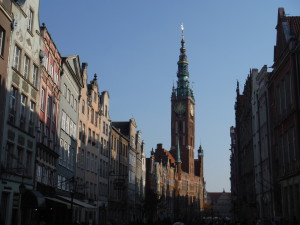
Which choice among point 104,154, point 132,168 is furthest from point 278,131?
point 132,168

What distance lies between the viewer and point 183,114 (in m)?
164

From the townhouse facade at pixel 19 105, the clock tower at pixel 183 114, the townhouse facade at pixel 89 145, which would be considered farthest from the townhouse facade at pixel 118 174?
the clock tower at pixel 183 114

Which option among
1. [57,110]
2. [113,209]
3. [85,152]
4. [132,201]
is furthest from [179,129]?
[57,110]

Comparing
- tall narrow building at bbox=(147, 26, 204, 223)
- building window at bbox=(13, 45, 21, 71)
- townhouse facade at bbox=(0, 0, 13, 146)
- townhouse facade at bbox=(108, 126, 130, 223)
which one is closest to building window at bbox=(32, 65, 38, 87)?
building window at bbox=(13, 45, 21, 71)

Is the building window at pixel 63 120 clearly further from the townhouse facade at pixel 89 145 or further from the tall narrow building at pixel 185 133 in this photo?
the tall narrow building at pixel 185 133

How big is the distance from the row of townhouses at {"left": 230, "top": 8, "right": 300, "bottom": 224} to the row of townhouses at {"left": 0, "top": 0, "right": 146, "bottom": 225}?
573 inches

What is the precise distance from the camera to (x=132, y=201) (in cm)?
7306

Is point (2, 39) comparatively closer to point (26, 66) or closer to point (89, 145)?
point (26, 66)

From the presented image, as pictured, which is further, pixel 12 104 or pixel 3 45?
pixel 12 104

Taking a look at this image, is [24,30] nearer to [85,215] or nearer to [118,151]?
[85,215]

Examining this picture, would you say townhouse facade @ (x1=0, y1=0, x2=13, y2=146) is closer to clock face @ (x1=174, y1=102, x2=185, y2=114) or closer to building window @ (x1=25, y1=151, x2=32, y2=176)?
building window @ (x1=25, y1=151, x2=32, y2=176)

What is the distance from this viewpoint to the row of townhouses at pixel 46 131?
27.3 m

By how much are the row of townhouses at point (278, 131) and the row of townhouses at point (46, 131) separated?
14551mm

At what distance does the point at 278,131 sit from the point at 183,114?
13015 centimetres
